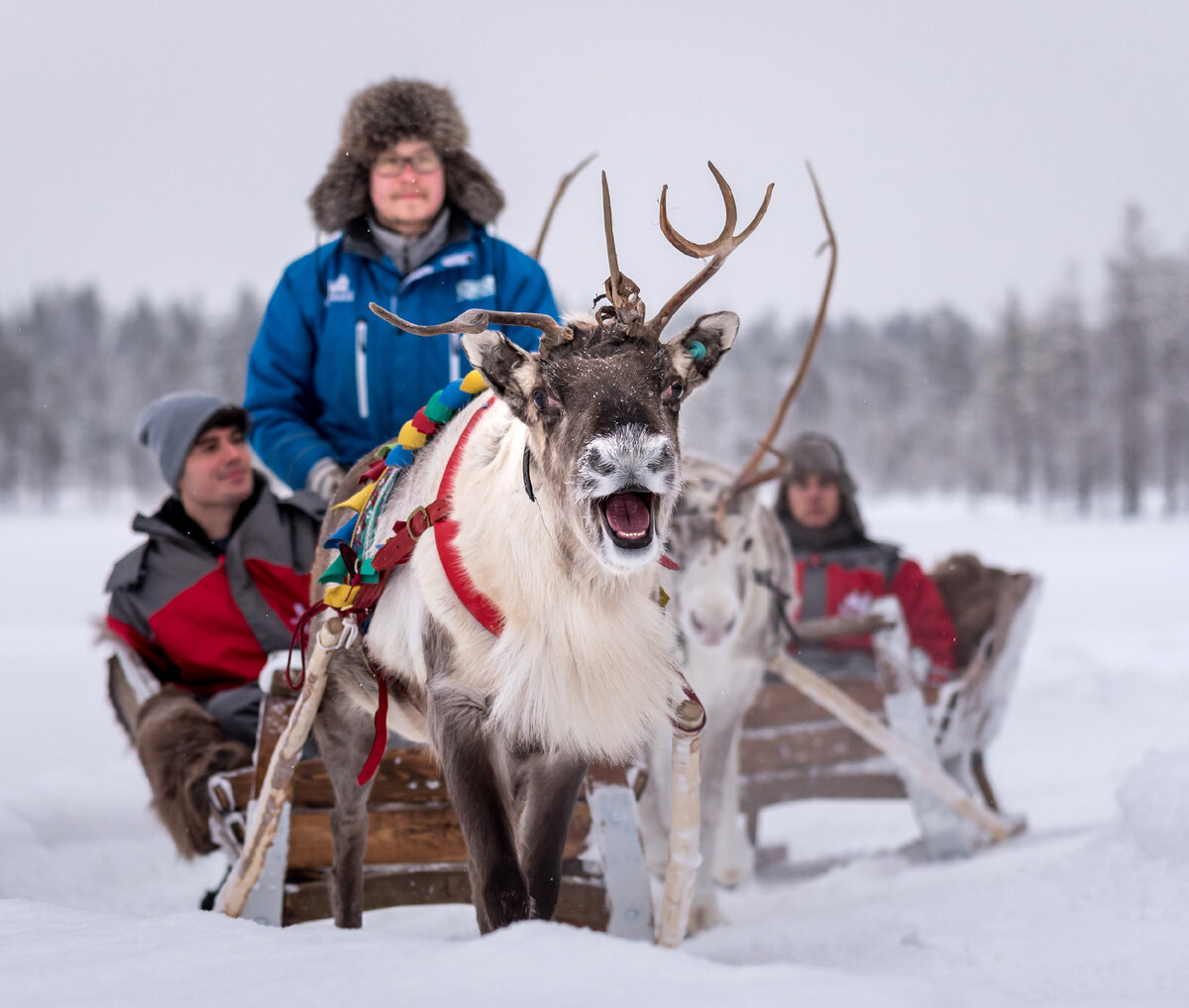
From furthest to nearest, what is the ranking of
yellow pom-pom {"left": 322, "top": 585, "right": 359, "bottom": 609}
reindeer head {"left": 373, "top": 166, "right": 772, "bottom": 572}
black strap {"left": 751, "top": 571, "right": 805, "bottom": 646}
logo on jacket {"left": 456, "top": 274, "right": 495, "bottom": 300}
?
black strap {"left": 751, "top": 571, "right": 805, "bottom": 646} < logo on jacket {"left": 456, "top": 274, "right": 495, "bottom": 300} < yellow pom-pom {"left": 322, "top": 585, "right": 359, "bottom": 609} < reindeer head {"left": 373, "top": 166, "right": 772, "bottom": 572}

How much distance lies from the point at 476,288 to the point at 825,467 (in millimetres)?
3145

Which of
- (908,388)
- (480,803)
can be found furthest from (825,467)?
(908,388)

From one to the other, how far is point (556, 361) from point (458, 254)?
1582mm

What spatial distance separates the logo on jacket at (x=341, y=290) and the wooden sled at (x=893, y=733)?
287 cm

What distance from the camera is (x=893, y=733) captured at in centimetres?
512

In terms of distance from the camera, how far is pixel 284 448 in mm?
3740

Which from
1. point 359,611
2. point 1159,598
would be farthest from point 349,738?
point 1159,598

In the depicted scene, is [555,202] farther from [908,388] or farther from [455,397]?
[908,388]

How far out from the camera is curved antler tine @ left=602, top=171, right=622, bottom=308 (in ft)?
7.04

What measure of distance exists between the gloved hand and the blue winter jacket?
0.18 feet

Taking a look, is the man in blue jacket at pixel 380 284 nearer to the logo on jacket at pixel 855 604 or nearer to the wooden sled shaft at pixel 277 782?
the wooden sled shaft at pixel 277 782

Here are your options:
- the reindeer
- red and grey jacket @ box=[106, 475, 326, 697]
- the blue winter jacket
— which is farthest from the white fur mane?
red and grey jacket @ box=[106, 475, 326, 697]

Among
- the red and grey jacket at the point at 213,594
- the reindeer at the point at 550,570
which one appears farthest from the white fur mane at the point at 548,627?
the red and grey jacket at the point at 213,594

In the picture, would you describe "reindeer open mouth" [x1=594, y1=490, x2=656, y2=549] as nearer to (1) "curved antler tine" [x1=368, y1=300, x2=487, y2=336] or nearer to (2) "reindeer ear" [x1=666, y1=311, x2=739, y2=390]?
(2) "reindeer ear" [x1=666, y1=311, x2=739, y2=390]
